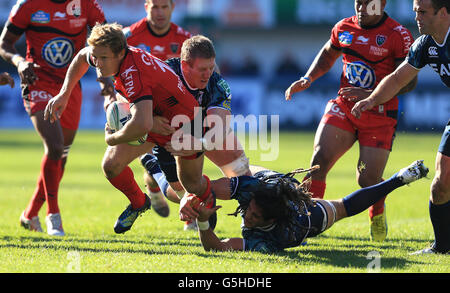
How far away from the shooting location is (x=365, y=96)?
718cm

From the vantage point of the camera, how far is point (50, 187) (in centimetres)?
770

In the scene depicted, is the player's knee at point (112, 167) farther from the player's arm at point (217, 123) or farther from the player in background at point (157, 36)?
the player in background at point (157, 36)

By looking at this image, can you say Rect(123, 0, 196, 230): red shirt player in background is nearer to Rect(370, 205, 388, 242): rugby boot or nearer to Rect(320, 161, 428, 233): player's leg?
Rect(370, 205, 388, 242): rugby boot

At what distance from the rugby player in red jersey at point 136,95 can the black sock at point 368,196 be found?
4.48 feet

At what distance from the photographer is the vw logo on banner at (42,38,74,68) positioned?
7953 mm

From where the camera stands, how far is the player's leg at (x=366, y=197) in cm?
615

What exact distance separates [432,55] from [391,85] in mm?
505

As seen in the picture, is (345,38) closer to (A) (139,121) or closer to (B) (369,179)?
(B) (369,179)

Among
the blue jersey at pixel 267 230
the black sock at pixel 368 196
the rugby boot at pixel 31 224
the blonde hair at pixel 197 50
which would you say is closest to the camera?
the blue jersey at pixel 267 230

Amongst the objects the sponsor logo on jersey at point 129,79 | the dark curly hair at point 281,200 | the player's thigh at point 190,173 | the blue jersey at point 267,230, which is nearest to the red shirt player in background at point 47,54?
the player's thigh at point 190,173

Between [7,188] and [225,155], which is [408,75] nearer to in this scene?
[225,155]

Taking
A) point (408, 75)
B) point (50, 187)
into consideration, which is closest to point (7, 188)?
point (50, 187)

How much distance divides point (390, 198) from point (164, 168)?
618cm
